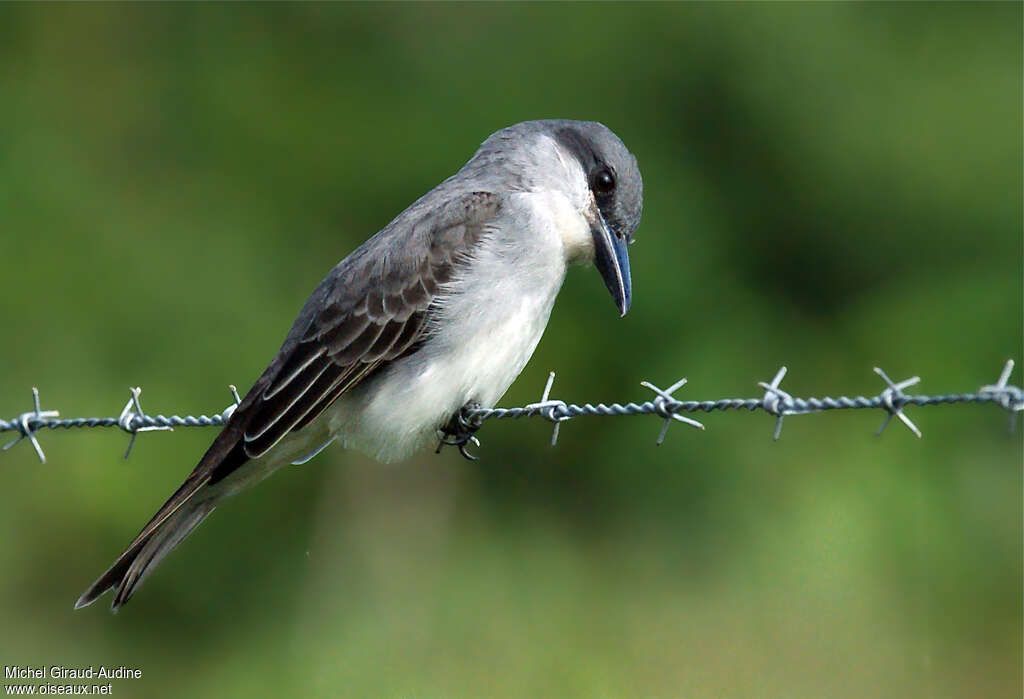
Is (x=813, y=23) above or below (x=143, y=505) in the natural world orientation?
above

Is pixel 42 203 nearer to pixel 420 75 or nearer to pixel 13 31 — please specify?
pixel 13 31

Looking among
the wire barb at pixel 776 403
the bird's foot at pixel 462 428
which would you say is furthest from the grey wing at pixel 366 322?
the wire barb at pixel 776 403

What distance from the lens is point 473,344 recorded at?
4418mm

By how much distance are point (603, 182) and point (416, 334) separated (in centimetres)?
90

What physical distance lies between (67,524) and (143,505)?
0.48 metres

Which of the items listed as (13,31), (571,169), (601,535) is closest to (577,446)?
(601,535)

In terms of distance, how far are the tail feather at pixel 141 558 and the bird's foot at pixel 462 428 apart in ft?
2.84

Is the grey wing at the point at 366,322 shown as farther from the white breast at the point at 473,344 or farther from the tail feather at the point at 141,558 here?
the tail feather at the point at 141,558

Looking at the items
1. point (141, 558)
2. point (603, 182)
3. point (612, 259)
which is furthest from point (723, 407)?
point (141, 558)

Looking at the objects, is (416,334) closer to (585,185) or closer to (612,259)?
(612,259)

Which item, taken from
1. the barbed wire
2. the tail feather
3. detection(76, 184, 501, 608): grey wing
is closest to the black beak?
detection(76, 184, 501, 608): grey wing

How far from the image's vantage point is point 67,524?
8.29 meters

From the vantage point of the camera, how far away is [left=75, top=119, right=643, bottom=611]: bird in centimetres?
441

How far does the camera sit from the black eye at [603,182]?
4.77 meters
